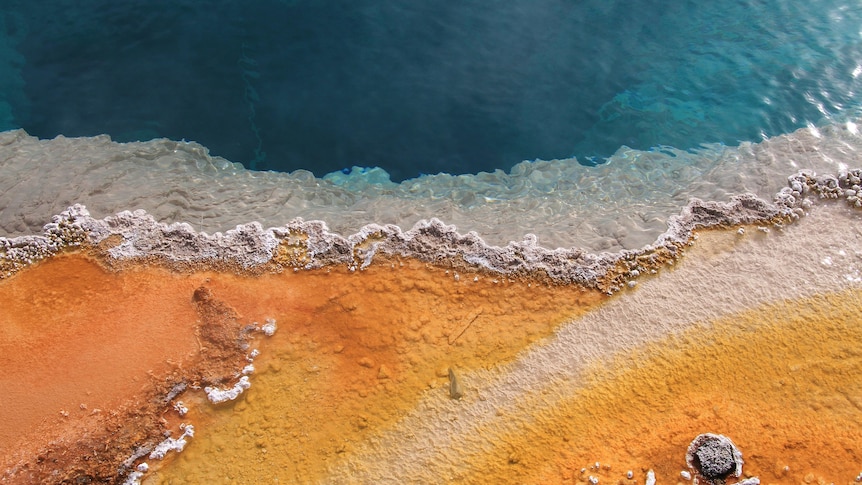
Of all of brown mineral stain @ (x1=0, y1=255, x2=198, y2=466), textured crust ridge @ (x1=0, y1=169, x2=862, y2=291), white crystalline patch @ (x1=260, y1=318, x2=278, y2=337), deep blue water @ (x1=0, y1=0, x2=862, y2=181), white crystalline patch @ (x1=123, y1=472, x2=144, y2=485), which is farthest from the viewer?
deep blue water @ (x1=0, y1=0, x2=862, y2=181)

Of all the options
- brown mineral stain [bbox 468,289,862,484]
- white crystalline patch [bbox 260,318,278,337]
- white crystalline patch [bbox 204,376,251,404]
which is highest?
brown mineral stain [bbox 468,289,862,484]

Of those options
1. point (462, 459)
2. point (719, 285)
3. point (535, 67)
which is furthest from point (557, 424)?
point (535, 67)

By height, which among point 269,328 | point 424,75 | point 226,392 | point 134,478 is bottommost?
point 134,478


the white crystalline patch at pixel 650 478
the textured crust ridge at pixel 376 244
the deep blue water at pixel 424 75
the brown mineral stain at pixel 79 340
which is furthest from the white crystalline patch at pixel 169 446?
the white crystalline patch at pixel 650 478

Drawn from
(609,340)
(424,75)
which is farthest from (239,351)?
(424,75)

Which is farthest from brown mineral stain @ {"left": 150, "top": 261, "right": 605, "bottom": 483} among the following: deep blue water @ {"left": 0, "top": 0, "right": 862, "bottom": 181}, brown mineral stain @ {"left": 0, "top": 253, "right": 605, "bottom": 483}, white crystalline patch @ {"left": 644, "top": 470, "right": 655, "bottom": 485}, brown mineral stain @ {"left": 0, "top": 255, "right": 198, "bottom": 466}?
deep blue water @ {"left": 0, "top": 0, "right": 862, "bottom": 181}

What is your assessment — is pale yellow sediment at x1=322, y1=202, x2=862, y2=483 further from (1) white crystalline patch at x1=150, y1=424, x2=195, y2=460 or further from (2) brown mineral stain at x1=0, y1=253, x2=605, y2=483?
(1) white crystalline patch at x1=150, y1=424, x2=195, y2=460

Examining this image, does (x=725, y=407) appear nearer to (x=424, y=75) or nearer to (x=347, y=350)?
(x=347, y=350)
